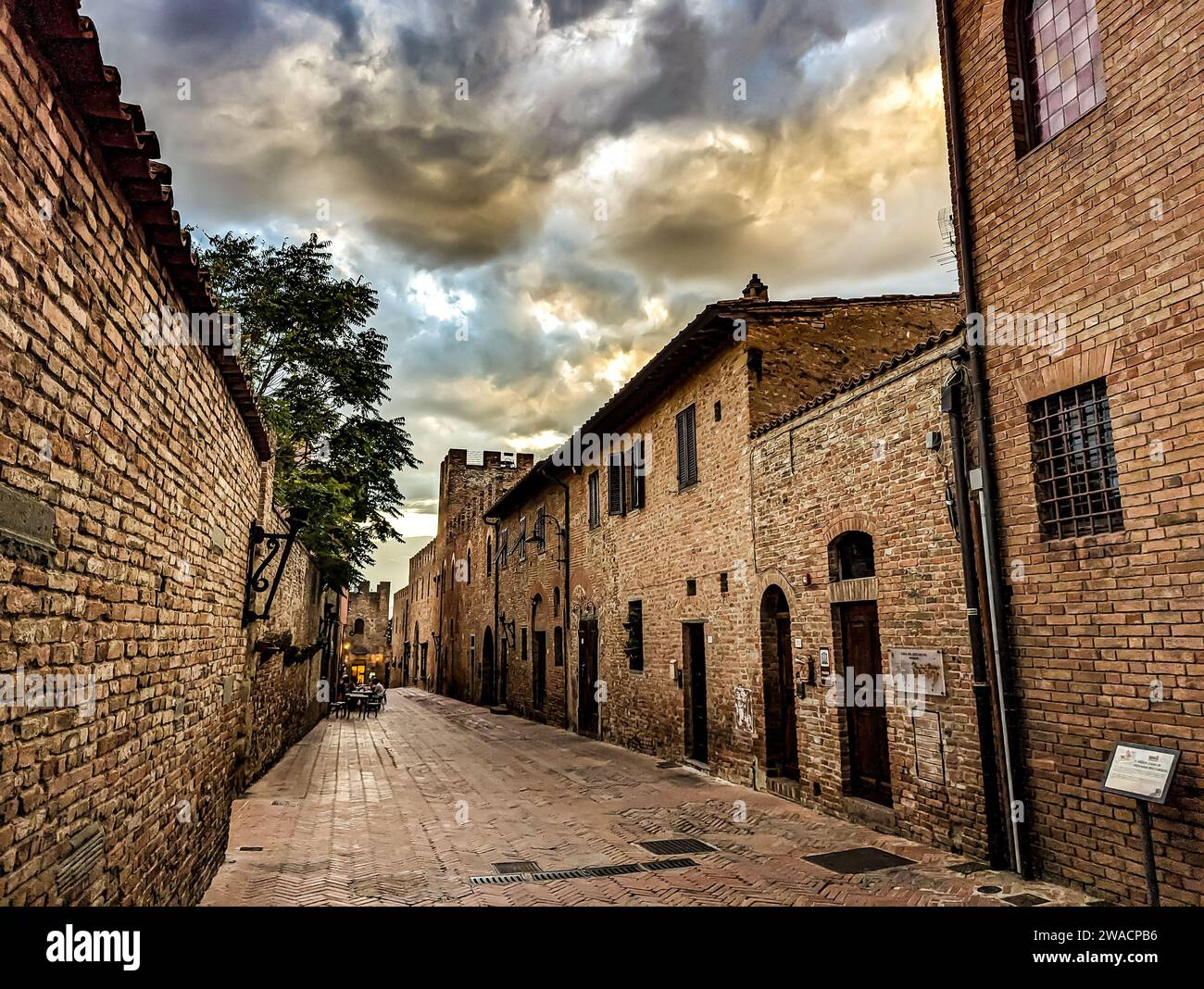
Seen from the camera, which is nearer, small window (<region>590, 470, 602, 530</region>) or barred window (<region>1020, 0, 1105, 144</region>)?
barred window (<region>1020, 0, 1105, 144</region>)

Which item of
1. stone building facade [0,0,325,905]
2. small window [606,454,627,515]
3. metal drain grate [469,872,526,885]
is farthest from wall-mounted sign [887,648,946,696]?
small window [606,454,627,515]

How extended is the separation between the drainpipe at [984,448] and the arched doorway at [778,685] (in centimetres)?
371

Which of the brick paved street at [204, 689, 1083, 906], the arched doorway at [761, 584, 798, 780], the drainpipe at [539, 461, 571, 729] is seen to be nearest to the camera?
the brick paved street at [204, 689, 1083, 906]

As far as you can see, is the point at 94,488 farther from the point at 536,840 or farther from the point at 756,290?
the point at 756,290

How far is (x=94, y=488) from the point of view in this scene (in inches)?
127

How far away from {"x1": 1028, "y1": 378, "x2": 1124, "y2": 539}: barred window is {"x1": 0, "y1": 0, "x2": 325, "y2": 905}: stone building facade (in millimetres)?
6216

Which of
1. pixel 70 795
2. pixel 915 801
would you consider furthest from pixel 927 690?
pixel 70 795

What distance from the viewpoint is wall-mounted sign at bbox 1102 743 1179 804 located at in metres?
4.88

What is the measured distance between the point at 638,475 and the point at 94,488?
12065 mm

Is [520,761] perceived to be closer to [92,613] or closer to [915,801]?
[915,801]

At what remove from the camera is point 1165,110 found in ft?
17.7

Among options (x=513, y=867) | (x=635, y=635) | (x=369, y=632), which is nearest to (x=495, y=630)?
(x=635, y=635)

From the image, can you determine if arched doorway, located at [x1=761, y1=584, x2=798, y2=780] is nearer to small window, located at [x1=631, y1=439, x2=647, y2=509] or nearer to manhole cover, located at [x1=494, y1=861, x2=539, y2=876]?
manhole cover, located at [x1=494, y1=861, x2=539, y2=876]
